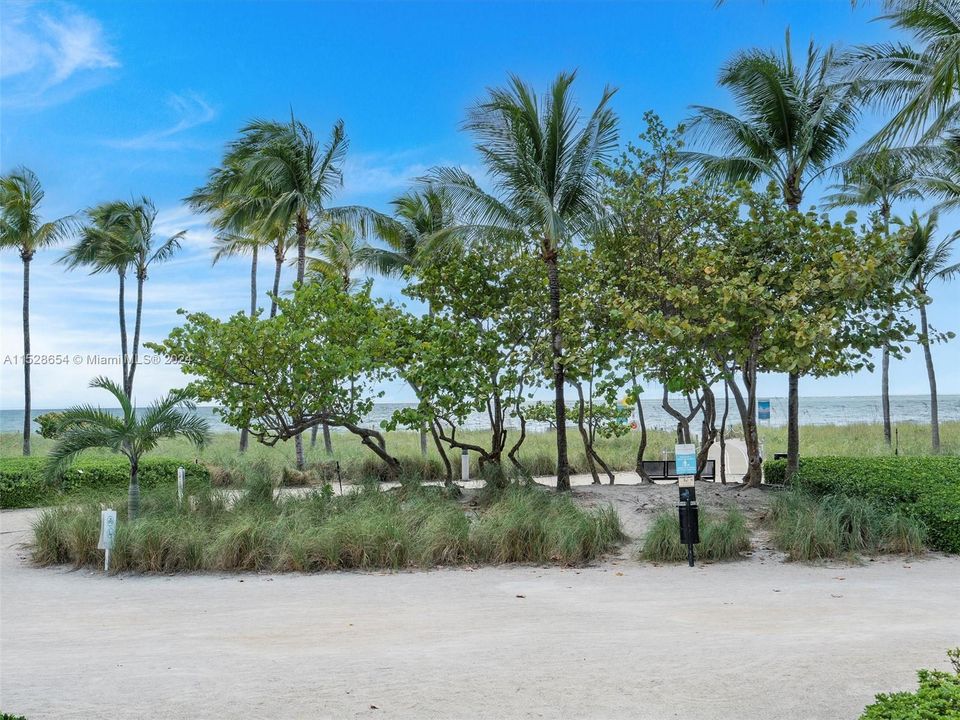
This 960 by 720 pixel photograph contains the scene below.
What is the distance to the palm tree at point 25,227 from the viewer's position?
2880cm

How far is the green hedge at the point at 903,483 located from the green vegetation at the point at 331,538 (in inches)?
176

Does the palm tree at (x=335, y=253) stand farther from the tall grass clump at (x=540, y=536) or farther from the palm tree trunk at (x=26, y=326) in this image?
the tall grass clump at (x=540, y=536)

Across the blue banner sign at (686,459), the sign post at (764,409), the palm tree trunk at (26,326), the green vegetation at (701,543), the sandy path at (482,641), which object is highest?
the palm tree trunk at (26,326)

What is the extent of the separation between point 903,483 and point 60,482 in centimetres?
1732

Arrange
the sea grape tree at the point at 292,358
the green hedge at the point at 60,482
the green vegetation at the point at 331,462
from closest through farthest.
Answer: the sea grape tree at the point at 292,358
the green hedge at the point at 60,482
the green vegetation at the point at 331,462

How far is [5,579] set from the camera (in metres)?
11.0

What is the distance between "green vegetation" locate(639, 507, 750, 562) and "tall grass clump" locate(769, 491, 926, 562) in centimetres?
71

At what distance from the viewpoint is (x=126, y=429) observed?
1255 centimetres

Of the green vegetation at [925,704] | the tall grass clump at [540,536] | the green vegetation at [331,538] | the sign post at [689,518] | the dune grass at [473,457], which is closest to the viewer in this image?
→ the green vegetation at [925,704]

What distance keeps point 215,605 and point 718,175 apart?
1331 centimetres

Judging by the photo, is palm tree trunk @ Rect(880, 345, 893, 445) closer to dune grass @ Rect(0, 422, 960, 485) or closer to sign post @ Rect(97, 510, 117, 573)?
dune grass @ Rect(0, 422, 960, 485)

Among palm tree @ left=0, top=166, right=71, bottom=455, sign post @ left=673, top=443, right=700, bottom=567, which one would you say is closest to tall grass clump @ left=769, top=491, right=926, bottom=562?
sign post @ left=673, top=443, right=700, bottom=567

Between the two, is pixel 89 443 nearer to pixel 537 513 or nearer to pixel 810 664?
pixel 537 513

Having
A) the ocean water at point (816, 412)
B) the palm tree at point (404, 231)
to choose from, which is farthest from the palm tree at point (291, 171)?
the ocean water at point (816, 412)
